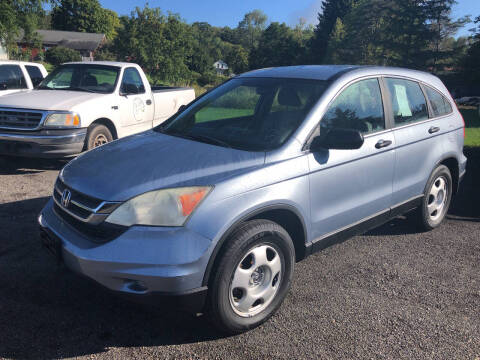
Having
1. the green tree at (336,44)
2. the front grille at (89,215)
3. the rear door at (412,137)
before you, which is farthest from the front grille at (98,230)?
the green tree at (336,44)

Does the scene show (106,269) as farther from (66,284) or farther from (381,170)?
(381,170)

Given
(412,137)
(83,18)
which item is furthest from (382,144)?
(83,18)

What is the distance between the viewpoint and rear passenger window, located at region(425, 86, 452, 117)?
4711mm

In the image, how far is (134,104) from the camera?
26.7 feet

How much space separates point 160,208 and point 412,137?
8.94ft

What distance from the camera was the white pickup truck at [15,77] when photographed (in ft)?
28.8

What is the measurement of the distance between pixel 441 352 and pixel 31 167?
22.6 feet

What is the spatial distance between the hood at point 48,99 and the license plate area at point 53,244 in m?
4.13

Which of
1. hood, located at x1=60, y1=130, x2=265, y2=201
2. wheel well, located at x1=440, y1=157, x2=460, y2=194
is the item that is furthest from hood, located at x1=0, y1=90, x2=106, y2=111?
wheel well, located at x1=440, y1=157, x2=460, y2=194

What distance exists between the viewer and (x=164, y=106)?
8.99 meters

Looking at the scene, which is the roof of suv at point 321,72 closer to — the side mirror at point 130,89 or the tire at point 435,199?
the tire at point 435,199

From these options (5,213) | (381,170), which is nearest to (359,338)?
(381,170)

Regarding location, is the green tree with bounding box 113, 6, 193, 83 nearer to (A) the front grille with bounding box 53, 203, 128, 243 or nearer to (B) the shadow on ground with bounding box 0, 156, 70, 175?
(B) the shadow on ground with bounding box 0, 156, 70, 175

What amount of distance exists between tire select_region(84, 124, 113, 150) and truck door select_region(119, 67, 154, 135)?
1.55 feet
